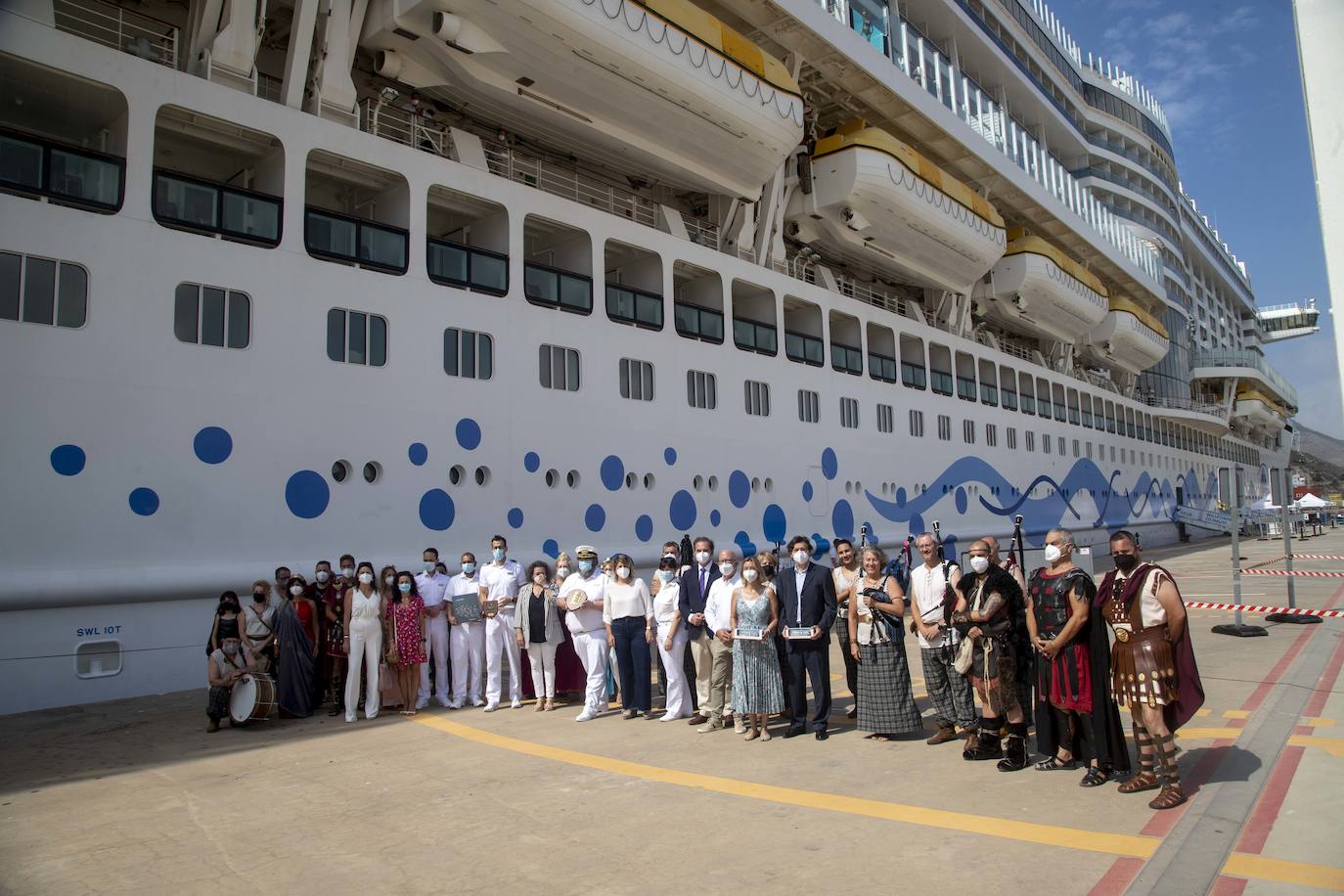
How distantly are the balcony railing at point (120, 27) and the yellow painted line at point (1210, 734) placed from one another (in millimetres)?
12765

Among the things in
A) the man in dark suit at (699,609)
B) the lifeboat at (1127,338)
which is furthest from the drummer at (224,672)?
the lifeboat at (1127,338)

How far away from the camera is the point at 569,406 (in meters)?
13.7

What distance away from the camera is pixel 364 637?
8.28 meters

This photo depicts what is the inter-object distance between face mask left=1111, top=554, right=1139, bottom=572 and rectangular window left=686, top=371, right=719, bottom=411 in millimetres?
11098

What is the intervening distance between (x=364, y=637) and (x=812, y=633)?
4.34 m

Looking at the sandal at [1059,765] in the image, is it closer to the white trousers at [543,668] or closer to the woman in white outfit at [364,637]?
the white trousers at [543,668]

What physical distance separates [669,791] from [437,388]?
26.0 ft

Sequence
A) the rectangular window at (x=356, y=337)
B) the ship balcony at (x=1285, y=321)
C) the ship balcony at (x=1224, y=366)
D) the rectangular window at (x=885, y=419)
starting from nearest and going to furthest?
the rectangular window at (x=356, y=337)
the rectangular window at (x=885, y=419)
the ship balcony at (x=1224, y=366)
the ship balcony at (x=1285, y=321)

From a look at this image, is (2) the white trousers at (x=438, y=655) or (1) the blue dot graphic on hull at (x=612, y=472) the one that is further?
(1) the blue dot graphic on hull at (x=612, y=472)

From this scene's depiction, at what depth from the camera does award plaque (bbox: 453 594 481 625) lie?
344 inches

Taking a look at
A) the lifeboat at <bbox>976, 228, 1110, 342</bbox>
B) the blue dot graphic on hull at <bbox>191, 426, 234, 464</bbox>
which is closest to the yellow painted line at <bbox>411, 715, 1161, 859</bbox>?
the blue dot graphic on hull at <bbox>191, 426, 234, 464</bbox>

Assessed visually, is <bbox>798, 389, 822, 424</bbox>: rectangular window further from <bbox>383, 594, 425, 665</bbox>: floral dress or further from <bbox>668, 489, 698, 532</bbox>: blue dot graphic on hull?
<bbox>383, 594, 425, 665</bbox>: floral dress

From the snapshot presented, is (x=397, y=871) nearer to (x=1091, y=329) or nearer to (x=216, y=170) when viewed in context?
(x=216, y=170)

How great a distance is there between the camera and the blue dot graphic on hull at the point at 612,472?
46.4 ft
